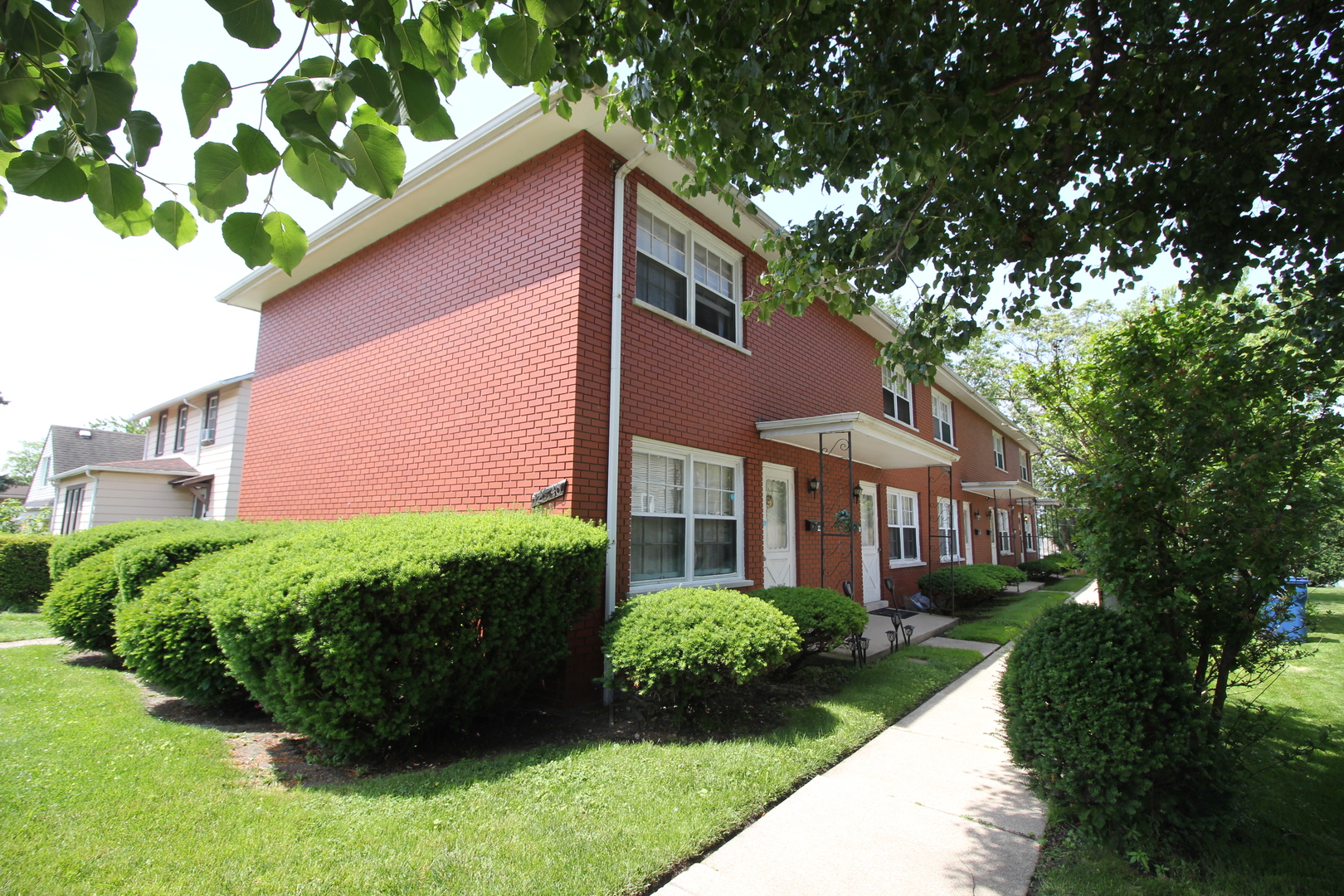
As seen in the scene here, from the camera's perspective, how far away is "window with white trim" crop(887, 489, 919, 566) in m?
14.0

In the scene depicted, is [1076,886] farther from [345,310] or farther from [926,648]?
[345,310]

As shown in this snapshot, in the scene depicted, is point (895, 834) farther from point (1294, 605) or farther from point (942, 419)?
point (942, 419)

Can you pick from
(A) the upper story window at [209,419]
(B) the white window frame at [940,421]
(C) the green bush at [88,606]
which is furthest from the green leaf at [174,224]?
(B) the white window frame at [940,421]

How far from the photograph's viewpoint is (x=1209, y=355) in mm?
3969

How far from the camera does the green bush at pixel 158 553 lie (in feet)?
22.0

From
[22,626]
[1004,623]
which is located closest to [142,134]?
[1004,623]

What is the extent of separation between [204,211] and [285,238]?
26 cm

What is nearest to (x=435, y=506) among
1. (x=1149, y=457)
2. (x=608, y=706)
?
(x=608, y=706)

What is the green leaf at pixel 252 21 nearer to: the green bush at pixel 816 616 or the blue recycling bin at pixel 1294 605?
the blue recycling bin at pixel 1294 605

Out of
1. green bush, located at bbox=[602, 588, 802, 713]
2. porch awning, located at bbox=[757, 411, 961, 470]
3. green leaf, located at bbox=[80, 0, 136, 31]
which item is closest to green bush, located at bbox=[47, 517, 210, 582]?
green bush, located at bbox=[602, 588, 802, 713]

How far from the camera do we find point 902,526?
1463 centimetres

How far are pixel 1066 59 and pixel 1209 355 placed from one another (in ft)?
6.77

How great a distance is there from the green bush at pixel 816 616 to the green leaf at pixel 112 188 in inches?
233

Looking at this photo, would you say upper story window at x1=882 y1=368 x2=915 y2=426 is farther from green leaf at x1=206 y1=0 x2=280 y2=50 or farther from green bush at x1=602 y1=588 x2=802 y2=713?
green leaf at x1=206 y1=0 x2=280 y2=50
